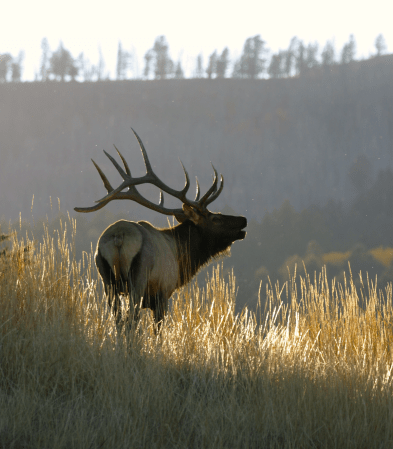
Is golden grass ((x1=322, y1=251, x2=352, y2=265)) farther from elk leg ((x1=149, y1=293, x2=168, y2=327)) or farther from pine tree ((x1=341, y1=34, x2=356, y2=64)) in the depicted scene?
elk leg ((x1=149, y1=293, x2=168, y2=327))

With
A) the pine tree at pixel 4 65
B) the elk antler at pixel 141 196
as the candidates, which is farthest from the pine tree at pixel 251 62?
the elk antler at pixel 141 196

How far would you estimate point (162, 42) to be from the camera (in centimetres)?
6956

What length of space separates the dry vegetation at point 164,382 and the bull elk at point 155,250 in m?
0.31

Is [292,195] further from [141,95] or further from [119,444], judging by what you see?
[119,444]

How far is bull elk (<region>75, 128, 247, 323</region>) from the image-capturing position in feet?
11.8

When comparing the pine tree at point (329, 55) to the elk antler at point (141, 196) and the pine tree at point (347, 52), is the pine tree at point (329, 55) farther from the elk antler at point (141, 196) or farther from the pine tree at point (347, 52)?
the elk antler at point (141, 196)

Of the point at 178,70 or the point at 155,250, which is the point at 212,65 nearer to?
the point at 178,70

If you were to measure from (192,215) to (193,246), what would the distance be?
319mm

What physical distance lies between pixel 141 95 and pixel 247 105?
15.9 m

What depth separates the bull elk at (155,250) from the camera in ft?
11.8

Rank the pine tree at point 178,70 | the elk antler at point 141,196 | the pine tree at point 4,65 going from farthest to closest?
the pine tree at point 178,70 < the pine tree at point 4,65 < the elk antler at point 141,196

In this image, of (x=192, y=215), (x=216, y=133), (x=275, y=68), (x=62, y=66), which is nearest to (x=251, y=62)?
(x=275, y=68)

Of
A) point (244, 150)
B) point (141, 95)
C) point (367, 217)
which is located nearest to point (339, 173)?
point (367, 217)

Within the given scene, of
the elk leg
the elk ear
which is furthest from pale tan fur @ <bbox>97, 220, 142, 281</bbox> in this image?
the elk ear
